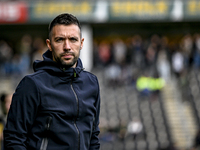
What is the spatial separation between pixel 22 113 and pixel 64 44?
48 centimetres

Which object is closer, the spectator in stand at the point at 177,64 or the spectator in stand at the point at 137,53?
the spectator in stand at the point at 177,64

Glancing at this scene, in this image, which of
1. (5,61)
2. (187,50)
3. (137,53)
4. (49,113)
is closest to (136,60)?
(137,53)

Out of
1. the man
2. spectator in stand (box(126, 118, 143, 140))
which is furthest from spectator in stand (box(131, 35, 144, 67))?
the man

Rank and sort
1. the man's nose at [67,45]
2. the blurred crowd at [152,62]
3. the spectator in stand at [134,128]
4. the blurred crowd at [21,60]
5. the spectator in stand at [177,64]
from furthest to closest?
the blurred crowd at [21,60] → the spectator in stand at [177,64] → the blurred crowd at [152,62] → the spectator in stand at [134,128] → the man's nose at [67,45]

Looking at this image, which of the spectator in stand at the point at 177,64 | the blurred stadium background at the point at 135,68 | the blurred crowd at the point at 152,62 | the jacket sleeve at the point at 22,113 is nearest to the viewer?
the jacket sleeve at the point at 22,113

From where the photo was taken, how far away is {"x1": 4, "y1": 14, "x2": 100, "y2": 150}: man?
2400 millimetres

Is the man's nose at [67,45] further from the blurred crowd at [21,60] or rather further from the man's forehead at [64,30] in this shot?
the blurred crowd at [21,60]

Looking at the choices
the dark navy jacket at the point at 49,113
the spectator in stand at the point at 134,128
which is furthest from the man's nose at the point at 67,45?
the spectator in stand at the point at 134,128

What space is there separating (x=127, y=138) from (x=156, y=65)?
446cm

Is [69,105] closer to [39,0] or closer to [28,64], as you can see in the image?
[28,64]

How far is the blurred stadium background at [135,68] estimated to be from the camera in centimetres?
1382

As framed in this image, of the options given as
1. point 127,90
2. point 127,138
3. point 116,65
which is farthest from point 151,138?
point 116,65

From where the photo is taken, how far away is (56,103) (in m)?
2.47

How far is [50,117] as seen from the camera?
2426 millimetres
